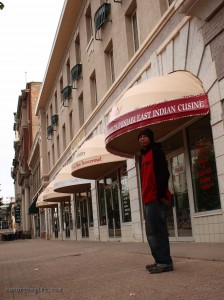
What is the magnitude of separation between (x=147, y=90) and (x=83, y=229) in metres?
14.3

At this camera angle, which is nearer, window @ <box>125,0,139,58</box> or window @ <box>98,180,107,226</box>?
window @ <box>125,0,139,58</box>

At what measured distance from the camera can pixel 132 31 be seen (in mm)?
15062

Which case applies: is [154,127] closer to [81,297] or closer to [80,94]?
[81,297]

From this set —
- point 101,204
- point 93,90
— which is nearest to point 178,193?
point 101,204

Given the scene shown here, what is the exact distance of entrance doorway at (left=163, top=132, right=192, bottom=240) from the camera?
1127 cm

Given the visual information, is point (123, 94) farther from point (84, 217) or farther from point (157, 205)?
point (84, 217)

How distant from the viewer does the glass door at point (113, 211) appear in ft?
55.3

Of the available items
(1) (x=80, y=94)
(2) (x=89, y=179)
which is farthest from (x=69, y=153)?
(2) (x=89, y=179)

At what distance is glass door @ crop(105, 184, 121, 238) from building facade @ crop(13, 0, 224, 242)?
40mm

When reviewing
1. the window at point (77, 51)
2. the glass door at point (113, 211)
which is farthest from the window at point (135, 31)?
the window at point (77, 51)

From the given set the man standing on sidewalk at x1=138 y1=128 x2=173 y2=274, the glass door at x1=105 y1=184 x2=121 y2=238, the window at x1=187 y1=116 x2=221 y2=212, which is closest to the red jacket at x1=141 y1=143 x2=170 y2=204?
the man standing on sidewalk at x1=138 y1=128 x2=173 y2=274

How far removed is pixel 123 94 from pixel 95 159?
276cm

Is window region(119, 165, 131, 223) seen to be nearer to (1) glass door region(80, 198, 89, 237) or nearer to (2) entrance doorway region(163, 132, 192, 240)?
(2) entrance doorway region(163, 132, 192, 240)

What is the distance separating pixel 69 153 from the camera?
2562 cm
